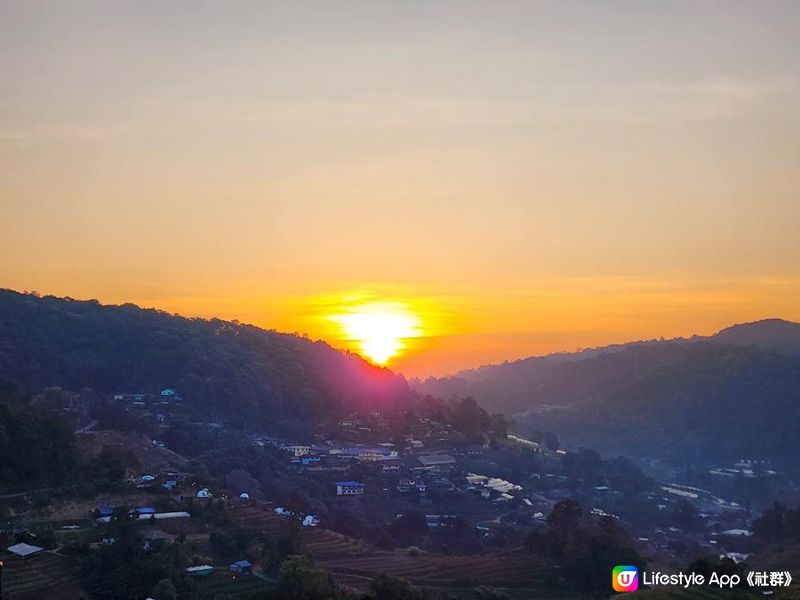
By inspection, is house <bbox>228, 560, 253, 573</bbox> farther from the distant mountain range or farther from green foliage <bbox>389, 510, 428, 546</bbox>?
the distant mountain range

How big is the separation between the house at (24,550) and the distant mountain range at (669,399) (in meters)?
53.9

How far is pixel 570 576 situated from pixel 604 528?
3.39m

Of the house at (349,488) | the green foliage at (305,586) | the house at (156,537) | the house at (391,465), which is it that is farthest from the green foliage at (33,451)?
the house at (391,465)

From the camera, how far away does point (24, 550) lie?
71.6 ft

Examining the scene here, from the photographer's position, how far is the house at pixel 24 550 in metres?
21.6

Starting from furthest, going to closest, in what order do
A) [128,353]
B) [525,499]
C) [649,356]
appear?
[649,356]
[128,353]
[525,499]

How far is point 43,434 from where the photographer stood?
101ft

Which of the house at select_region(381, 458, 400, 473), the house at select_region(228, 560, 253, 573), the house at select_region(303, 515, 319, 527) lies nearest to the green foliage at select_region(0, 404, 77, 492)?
the house at select_region(303, 515, 319, 527)

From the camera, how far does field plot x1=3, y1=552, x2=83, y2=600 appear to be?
1989cm

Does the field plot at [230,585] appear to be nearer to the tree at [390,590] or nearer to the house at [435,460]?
the tree at [390,590]

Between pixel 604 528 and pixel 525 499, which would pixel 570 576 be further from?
pixel 525 499

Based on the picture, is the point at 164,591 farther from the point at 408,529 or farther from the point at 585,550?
the point at 408,529

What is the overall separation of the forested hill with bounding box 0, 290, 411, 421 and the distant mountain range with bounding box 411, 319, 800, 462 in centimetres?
1923

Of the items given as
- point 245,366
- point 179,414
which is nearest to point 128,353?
point 245,366
